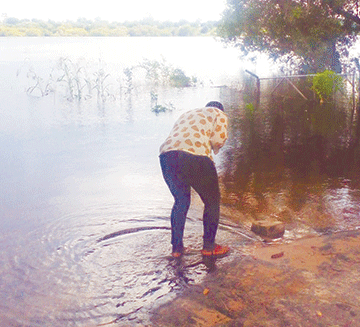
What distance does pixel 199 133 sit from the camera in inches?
187

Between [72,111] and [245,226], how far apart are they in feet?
36.8

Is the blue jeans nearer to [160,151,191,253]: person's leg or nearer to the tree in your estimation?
[160,151,191,253]: person's leg

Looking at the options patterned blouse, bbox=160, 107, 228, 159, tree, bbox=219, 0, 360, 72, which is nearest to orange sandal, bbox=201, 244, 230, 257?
patterned blouse, bbox=160, 107, 228, 159

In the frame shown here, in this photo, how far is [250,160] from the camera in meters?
9.60

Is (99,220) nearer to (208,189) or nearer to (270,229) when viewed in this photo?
(208,189)

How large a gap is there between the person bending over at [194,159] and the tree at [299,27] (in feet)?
45.0

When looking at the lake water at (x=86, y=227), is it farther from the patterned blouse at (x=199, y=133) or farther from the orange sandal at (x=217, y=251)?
the patterned blouse at (x=199, y=133)

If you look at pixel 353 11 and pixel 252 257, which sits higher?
pixel 353 11

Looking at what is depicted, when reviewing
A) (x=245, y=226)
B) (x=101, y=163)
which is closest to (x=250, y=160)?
(x=101, y=163)

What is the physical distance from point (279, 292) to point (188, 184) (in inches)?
51.5

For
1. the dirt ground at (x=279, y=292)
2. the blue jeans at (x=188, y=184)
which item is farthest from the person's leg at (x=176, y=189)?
the dirt ground at (x=279, y=292)

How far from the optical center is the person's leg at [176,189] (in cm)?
475

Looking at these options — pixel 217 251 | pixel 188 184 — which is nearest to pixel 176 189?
pixel 188 184

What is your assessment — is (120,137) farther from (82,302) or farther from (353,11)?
(353,11)
